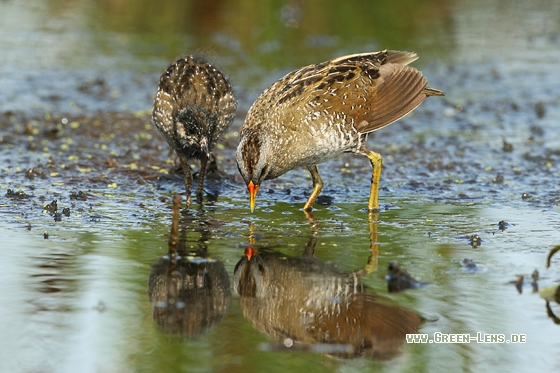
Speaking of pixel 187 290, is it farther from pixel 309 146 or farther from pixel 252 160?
pixel 309 146

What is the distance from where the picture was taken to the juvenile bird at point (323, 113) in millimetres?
6844

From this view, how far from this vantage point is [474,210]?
23.9 feet

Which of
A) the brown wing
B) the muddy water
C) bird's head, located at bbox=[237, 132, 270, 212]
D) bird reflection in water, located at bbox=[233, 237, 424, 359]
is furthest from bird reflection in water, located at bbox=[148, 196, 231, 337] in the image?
the brown wing

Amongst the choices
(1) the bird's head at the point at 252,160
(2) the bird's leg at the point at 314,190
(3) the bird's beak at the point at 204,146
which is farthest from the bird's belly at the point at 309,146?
(3) the bird's beak at the point at 204,146

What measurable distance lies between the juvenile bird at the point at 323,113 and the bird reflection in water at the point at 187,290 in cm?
114

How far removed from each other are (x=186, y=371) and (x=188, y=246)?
2.00 m

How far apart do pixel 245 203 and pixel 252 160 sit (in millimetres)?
962

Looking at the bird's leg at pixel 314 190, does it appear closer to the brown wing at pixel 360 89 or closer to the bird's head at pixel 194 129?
the brown wing at pixel 360 89

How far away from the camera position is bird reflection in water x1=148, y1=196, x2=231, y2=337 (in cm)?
468

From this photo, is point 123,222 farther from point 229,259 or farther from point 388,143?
point 388,143

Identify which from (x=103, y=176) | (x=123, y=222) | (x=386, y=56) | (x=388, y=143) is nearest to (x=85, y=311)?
(x=123, y=222)

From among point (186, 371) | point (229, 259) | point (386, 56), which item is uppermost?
point (386, 56)

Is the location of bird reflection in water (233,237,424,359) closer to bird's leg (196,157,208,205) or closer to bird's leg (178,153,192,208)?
bird's leg (178,153,192,208)

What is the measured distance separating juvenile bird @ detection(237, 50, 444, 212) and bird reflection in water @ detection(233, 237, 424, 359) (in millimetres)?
1301
